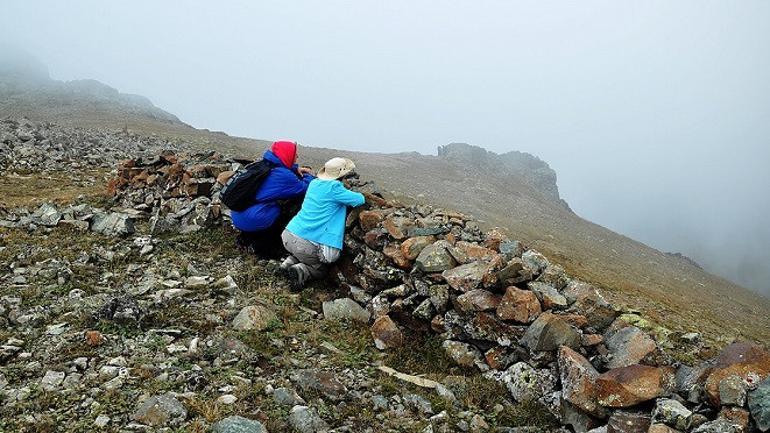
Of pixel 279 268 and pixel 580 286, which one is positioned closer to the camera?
pixel 580 286

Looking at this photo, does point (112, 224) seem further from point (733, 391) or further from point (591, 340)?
point (733, 391)

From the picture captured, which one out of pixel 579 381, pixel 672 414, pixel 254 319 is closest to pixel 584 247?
pixel 579 381

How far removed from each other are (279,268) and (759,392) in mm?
7927

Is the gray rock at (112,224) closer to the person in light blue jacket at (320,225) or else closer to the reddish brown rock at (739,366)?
the person in light blue jacket at (320,225)

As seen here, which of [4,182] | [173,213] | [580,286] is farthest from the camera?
[4,182]

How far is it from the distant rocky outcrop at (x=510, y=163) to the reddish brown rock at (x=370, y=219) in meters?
82.1

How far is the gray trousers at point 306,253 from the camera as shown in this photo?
30.5ft

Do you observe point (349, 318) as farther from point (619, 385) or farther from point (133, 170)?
point (133, 170)

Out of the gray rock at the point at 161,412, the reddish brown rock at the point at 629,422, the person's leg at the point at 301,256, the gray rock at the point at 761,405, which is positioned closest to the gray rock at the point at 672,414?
the reddish brown rock at the point at 629,422

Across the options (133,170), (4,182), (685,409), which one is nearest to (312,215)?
(685,409)

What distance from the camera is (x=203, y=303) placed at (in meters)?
8.12

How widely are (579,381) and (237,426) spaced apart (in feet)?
13.3

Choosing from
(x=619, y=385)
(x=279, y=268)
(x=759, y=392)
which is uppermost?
(x=759, y=392)

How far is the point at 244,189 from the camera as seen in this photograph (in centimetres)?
972
